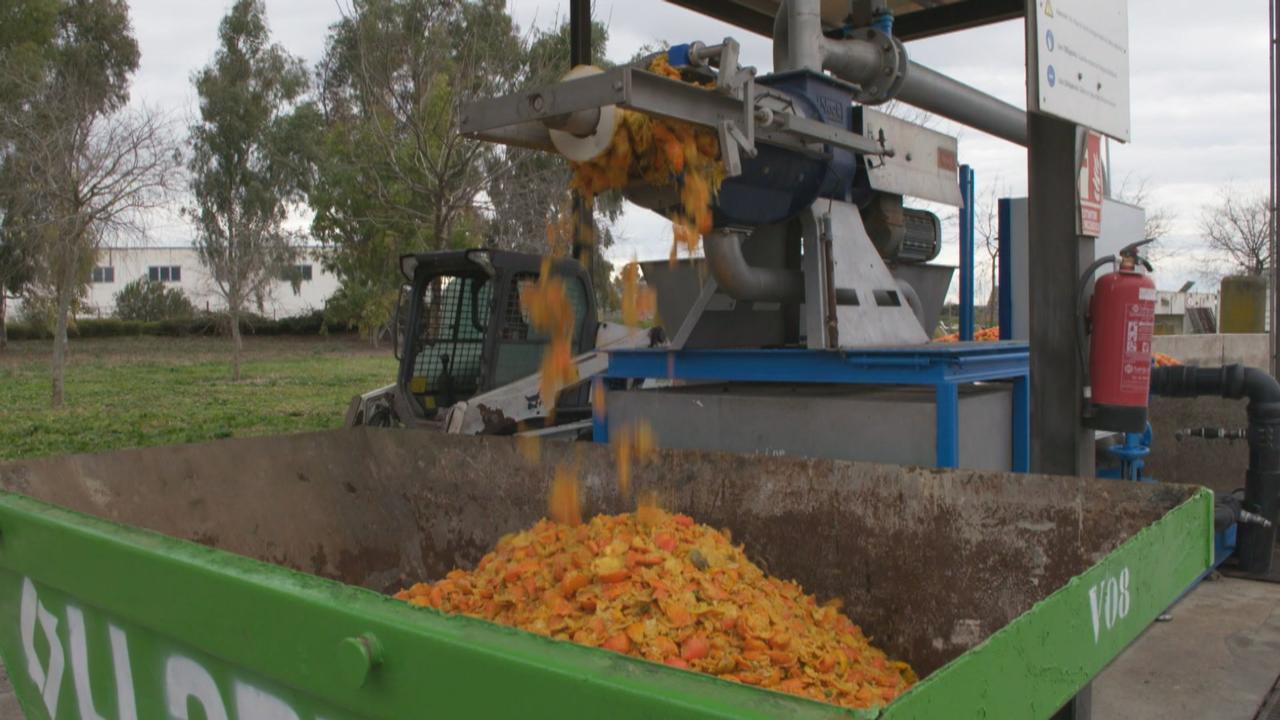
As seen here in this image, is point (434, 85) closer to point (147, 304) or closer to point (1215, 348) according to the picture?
point (1215, 348)

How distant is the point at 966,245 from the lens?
240 inches

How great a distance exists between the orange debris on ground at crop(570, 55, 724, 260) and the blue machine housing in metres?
0.22

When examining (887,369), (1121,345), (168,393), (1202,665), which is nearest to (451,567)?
(887,369)

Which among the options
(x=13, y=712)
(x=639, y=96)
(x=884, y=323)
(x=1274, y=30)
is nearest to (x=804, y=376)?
(x=884, y=323)

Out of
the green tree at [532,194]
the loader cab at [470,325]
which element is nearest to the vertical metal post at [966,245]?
the loader cab at [470,325]

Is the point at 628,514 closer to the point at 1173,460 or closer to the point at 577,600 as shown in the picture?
the point at 577,600

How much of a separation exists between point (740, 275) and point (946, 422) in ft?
3.74

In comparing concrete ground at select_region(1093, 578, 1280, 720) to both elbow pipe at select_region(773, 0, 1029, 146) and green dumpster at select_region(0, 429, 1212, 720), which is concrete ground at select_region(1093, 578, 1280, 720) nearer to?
green dumpster at select_region(0, 429, 1212, 720)

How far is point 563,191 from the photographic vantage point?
51.9 ft

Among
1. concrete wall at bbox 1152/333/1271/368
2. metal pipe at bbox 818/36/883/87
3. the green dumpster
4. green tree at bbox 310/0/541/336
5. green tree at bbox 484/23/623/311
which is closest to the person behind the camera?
the green dumpster

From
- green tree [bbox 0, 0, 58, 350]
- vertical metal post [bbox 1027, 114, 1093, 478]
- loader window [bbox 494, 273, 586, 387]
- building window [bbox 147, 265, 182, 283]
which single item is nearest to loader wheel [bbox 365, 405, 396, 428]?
loader window [bbox 494, 273, 586, 387]

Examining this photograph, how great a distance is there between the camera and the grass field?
35.0 ft

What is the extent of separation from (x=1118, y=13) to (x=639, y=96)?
1.62m

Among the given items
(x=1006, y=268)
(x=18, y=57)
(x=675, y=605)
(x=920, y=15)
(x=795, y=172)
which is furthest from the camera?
(x=18, y=57)
